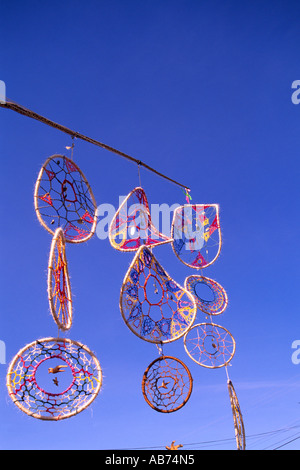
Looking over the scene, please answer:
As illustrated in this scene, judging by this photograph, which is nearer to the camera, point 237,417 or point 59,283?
point 59,283

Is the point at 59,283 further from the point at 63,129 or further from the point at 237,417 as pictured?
the point at 237,417

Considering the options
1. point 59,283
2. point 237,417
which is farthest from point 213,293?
point 59,283

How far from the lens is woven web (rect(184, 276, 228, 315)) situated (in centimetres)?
907

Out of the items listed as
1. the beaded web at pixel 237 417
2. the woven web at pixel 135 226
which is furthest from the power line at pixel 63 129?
the beaded web at pixel 237 417

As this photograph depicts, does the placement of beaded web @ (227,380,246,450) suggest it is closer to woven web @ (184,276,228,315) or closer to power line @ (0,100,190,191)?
woven web @ (184,276,228,315)

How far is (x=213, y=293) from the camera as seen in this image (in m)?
9.44

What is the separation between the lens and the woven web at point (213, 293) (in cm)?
907

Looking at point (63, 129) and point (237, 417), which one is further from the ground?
point (63, 129)

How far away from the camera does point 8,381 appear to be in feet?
15.0

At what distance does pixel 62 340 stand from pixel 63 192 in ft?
7.93

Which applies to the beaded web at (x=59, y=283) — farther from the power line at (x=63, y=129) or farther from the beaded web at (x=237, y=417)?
the beaded web at (x=237, y=417)
